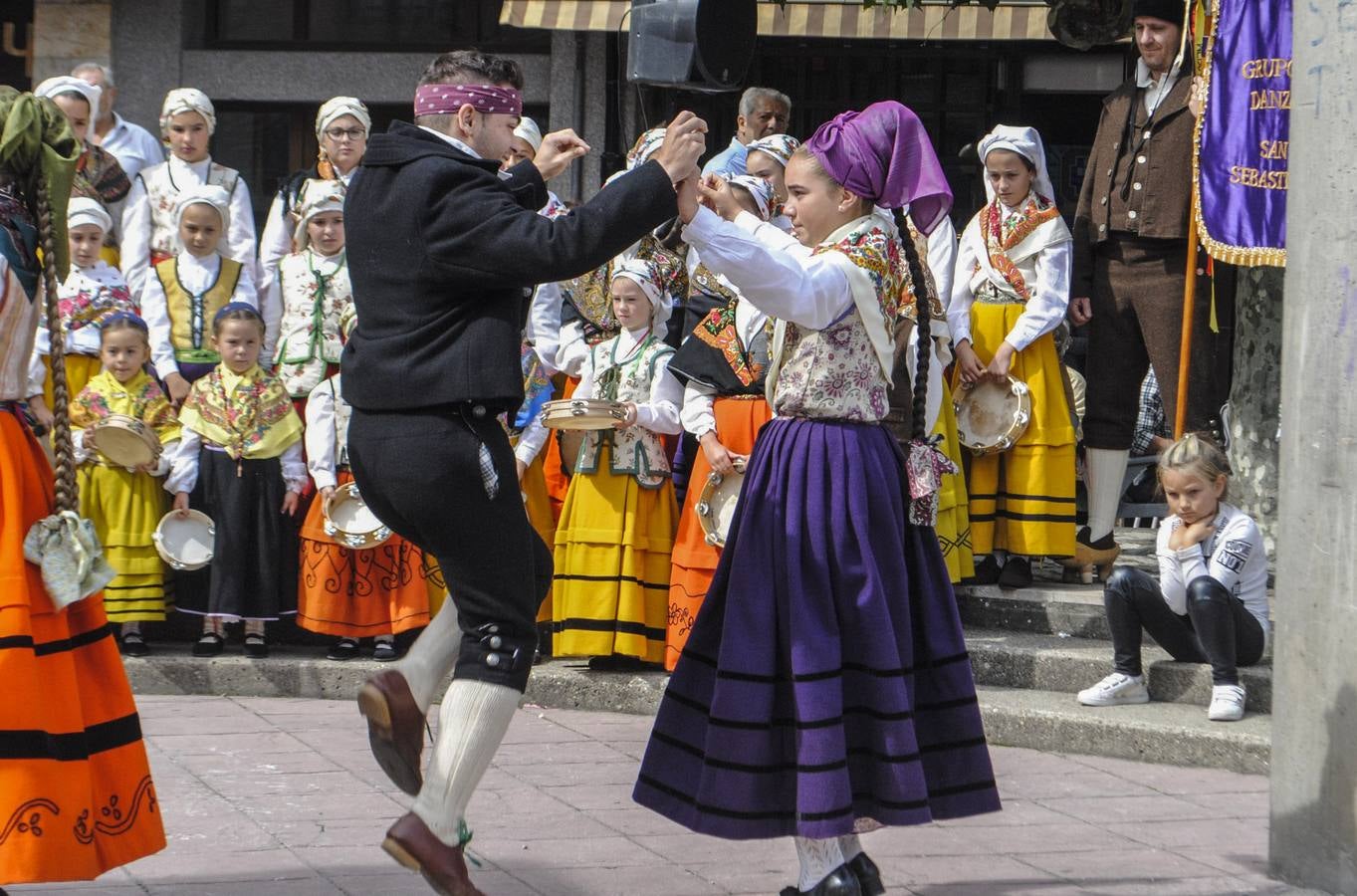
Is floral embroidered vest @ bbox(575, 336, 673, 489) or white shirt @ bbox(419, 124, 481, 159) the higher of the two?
white shirt @ bbox(419, 124, 481, 159)

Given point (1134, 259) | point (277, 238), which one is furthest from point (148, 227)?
point (1134, 259)

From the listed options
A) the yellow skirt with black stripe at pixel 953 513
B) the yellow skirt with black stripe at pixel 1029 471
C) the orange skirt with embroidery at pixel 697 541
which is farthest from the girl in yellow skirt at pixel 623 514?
the yellow skirt with black stripe at pixel 1029 471

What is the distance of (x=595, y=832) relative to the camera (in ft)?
17.7

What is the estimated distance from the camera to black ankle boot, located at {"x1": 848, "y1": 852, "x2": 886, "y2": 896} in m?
4.59

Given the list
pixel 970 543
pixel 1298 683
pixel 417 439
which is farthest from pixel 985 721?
pixel 417 439

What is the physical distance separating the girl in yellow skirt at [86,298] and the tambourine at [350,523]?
1.28 meters

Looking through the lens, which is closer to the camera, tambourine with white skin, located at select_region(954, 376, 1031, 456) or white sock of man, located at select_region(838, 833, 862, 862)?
white sock of man, located at select_region(838, 833, 862, 862)

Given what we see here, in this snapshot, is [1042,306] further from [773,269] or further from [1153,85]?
[773,269]

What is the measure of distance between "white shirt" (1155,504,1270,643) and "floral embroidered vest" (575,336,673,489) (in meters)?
1.94

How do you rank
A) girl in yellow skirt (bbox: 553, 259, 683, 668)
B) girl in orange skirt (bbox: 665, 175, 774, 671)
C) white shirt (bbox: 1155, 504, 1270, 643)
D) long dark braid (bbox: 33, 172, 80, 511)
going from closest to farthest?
long dark braid (bbox: 33, 172, 80, 511)
white shirt (bbox: 1155, 504, 1270, 643)
girl in orange skirt (bbox: 665, 175, 774, 671)
girl in yellow skirt (bbox: 553, 259, 683, 668)

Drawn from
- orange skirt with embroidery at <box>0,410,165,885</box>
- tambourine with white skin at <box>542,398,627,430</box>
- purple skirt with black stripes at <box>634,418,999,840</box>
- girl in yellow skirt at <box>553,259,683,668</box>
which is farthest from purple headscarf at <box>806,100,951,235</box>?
girl in yellow skirt at <box>553,259,683,668</box>

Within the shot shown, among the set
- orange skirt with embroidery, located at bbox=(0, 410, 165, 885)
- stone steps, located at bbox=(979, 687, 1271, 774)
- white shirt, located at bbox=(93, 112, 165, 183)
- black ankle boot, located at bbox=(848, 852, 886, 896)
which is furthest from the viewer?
white shirt, located at bbox=(93, 112, 165, 183)

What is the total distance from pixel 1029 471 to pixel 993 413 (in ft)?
0.91

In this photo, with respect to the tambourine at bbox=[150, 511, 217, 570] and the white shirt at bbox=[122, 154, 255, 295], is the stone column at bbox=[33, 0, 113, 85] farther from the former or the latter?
the tambourine at bbox=[150, 511, 217, 570]
